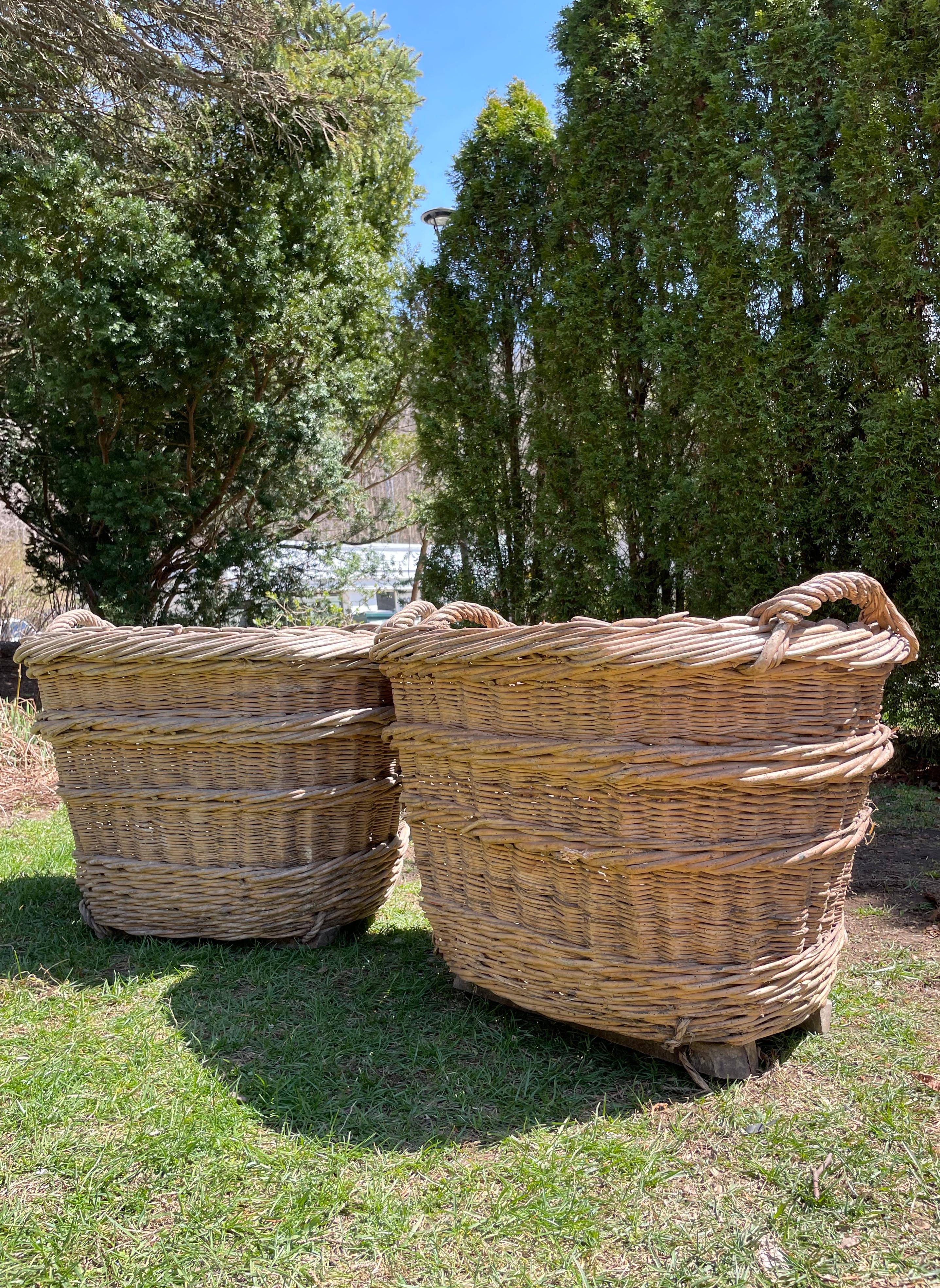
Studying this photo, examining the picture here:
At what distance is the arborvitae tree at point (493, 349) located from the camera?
550 cm

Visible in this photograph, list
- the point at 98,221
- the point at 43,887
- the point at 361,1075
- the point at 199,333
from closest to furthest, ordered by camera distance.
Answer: the point at 361,1075, the point at 43,887, the point at 98,221, the point at 199,333

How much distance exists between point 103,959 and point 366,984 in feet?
2.62

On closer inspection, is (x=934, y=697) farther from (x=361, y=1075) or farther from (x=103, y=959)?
(x=103, y=959)

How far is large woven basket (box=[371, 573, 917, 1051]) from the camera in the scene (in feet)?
5.59

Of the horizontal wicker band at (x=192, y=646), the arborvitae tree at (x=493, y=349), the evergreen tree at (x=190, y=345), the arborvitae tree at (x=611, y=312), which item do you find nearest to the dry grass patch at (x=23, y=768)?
the evergreen tree at (x=190, y=345)

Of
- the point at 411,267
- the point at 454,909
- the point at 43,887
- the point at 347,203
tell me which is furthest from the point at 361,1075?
the point at 411,267

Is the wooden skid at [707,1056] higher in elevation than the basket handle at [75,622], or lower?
lower

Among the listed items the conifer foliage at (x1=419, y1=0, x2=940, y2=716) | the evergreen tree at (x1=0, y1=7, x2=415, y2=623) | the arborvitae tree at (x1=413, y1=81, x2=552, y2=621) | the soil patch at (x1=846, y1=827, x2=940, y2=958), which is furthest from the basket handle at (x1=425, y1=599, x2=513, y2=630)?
the evergreen tree at (x1=0, y1=7, x2=415, y2=623)

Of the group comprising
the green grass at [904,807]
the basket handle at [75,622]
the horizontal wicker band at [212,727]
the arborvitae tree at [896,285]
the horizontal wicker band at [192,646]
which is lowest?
the green grass at [904,807]

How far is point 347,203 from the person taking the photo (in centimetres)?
793

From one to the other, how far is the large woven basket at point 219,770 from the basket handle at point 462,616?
0.93ft

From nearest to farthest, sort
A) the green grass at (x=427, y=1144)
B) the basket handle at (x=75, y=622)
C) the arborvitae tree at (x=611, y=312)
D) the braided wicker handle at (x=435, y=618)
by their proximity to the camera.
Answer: the green grass at (x=427, y=1144)
the braided wicker handle at (x=435, y=618)
the basket handle at (x=75, y=622)
the arborvitae tree at (x=611, y=312)

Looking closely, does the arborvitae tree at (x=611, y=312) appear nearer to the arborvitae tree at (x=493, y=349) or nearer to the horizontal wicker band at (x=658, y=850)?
the arborvitae tree at (x=493, y=349)

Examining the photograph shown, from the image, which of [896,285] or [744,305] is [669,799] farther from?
[744,305]
